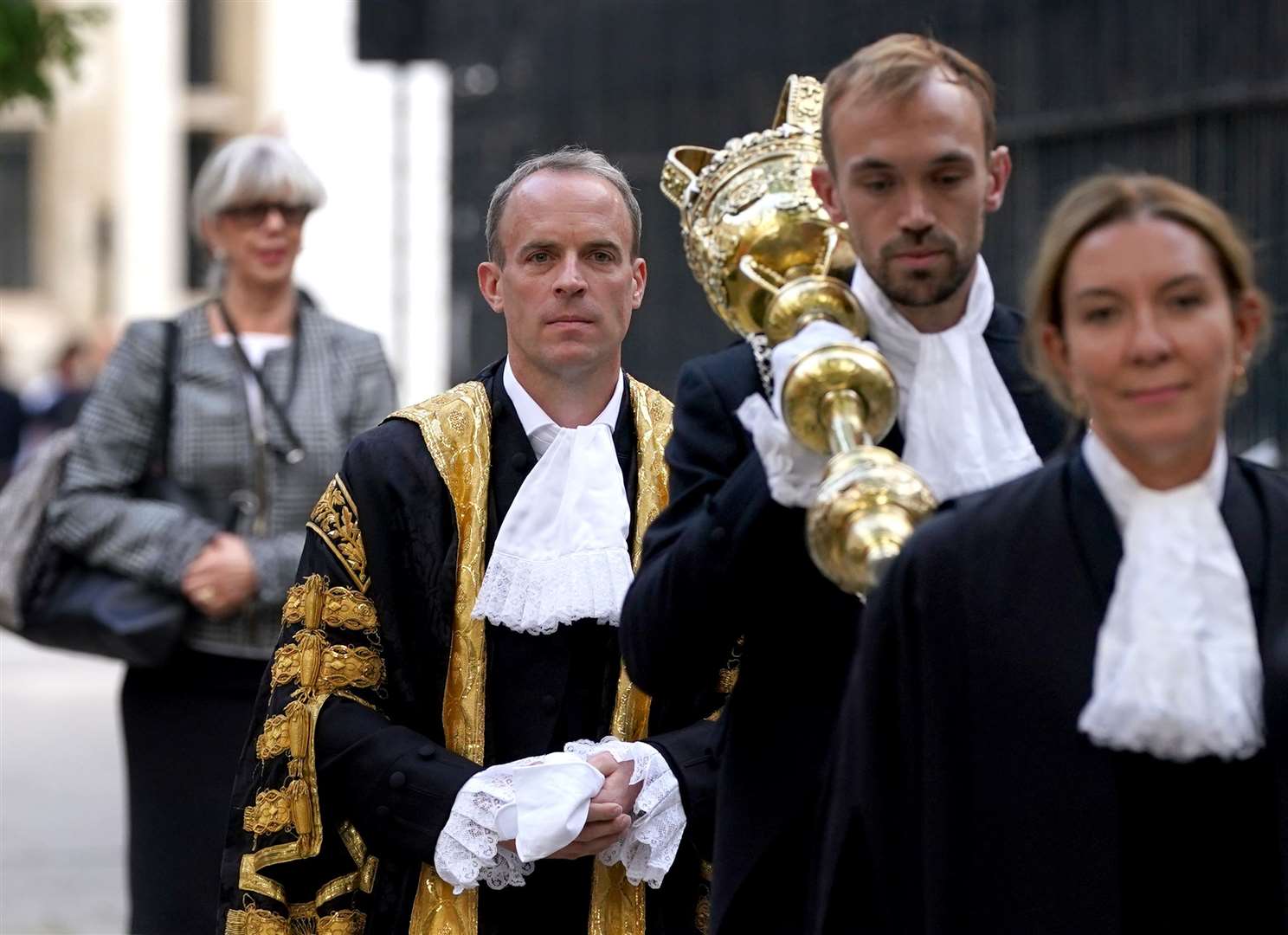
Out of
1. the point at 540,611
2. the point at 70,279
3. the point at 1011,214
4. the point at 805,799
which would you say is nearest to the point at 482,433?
the point at 540,611

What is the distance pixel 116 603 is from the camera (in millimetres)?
5270

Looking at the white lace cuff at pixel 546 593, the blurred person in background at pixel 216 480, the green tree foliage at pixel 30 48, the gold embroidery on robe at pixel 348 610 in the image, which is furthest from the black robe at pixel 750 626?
the green tree foliage at pixel 30 48

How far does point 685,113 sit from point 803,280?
256 inches

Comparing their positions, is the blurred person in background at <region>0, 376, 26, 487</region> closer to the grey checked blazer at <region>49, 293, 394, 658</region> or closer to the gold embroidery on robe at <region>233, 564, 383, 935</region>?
the grey checked blazer at <region>49, 293, 394, 658</region>

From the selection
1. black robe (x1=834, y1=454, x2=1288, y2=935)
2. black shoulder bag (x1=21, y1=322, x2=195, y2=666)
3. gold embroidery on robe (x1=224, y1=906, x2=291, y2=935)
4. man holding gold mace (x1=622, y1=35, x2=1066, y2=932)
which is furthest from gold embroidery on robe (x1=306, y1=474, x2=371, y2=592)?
black shoulder bag (x1=21, y1=322, x2=195, y2=666)

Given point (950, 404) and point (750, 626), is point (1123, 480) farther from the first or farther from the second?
point (750, 626)

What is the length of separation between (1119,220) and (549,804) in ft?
4.40

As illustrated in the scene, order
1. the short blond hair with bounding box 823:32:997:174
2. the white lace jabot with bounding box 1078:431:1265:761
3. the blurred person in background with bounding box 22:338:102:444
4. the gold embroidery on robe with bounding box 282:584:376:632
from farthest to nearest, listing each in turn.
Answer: the blurred person in background with bounding box 22:338:102:444
the gold embroidery on robe with bounding box 282:584:376:632
the short blond hair with bounding box 823:32:997:174
the white lace jabot with bounding box 1078:431:1265:761

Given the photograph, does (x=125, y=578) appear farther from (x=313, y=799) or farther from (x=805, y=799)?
(x=805, y=799)

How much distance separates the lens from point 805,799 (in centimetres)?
328

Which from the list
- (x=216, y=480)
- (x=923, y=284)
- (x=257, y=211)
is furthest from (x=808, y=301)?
(x=257, y=211)

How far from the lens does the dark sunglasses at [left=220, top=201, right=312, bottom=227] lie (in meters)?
5.47

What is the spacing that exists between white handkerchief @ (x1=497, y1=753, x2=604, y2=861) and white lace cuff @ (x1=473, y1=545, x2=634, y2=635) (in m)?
0.21

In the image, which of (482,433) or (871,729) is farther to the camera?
(482,433)
